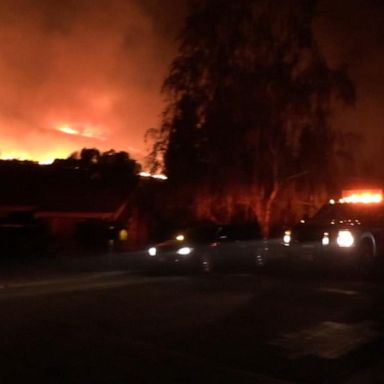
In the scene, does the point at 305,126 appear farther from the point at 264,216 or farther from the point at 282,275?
the point at 282,275

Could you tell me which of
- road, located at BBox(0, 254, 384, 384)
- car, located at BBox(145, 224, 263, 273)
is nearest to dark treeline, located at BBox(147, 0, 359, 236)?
car, located at BBox(145, 224, 263, 273)

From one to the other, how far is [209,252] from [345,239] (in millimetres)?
5693

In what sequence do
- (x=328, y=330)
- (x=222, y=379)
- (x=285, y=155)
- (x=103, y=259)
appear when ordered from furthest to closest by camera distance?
(x=285, y=155)
(x=103, y=259)
(x=328, y=330)
(x=222, y=379)

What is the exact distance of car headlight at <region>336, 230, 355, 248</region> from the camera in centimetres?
1727

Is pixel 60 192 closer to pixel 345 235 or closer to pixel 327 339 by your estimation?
pixel 345 235

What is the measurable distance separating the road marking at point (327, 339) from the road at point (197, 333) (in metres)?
0.01

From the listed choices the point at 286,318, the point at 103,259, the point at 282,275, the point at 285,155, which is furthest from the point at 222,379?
the point at 285,155

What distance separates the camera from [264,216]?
1220 inches

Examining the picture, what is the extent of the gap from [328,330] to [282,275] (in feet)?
24.7

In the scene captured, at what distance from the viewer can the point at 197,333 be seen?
10.1m

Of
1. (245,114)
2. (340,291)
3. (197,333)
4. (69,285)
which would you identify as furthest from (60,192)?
(197,333)

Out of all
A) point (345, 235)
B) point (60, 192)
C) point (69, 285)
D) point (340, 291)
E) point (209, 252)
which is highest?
point (60, 192)

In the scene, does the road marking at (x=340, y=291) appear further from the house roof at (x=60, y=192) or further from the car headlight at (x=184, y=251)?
the house roof at (x=60, y=192)

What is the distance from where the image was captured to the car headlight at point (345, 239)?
17266 millimetres
